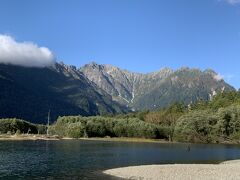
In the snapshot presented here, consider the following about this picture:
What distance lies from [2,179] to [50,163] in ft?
81.0

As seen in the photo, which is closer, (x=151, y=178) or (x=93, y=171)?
(x=151, y=178)

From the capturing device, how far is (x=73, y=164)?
3297 inches

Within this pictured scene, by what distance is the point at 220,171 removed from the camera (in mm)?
69312

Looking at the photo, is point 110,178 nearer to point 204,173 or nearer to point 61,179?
point 61,179

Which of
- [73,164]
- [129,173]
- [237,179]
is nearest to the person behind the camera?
[237,179]

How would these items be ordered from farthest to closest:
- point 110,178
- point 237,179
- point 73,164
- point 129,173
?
1. point 73,164
2. point 129,173
3. point 110,178
4. point 237,179

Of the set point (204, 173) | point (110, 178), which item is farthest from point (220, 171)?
point (110, 178)

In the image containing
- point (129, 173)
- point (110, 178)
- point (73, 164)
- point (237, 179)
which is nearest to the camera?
point (237, 179)

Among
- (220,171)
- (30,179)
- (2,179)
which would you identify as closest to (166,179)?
(220,171)

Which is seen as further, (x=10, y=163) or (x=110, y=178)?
(x=10, y=163)

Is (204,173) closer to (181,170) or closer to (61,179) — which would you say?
(181,170)

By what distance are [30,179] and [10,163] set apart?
79.5 feet

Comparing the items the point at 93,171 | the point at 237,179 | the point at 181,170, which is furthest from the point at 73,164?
the point at 237,179

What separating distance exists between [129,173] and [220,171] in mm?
16320
